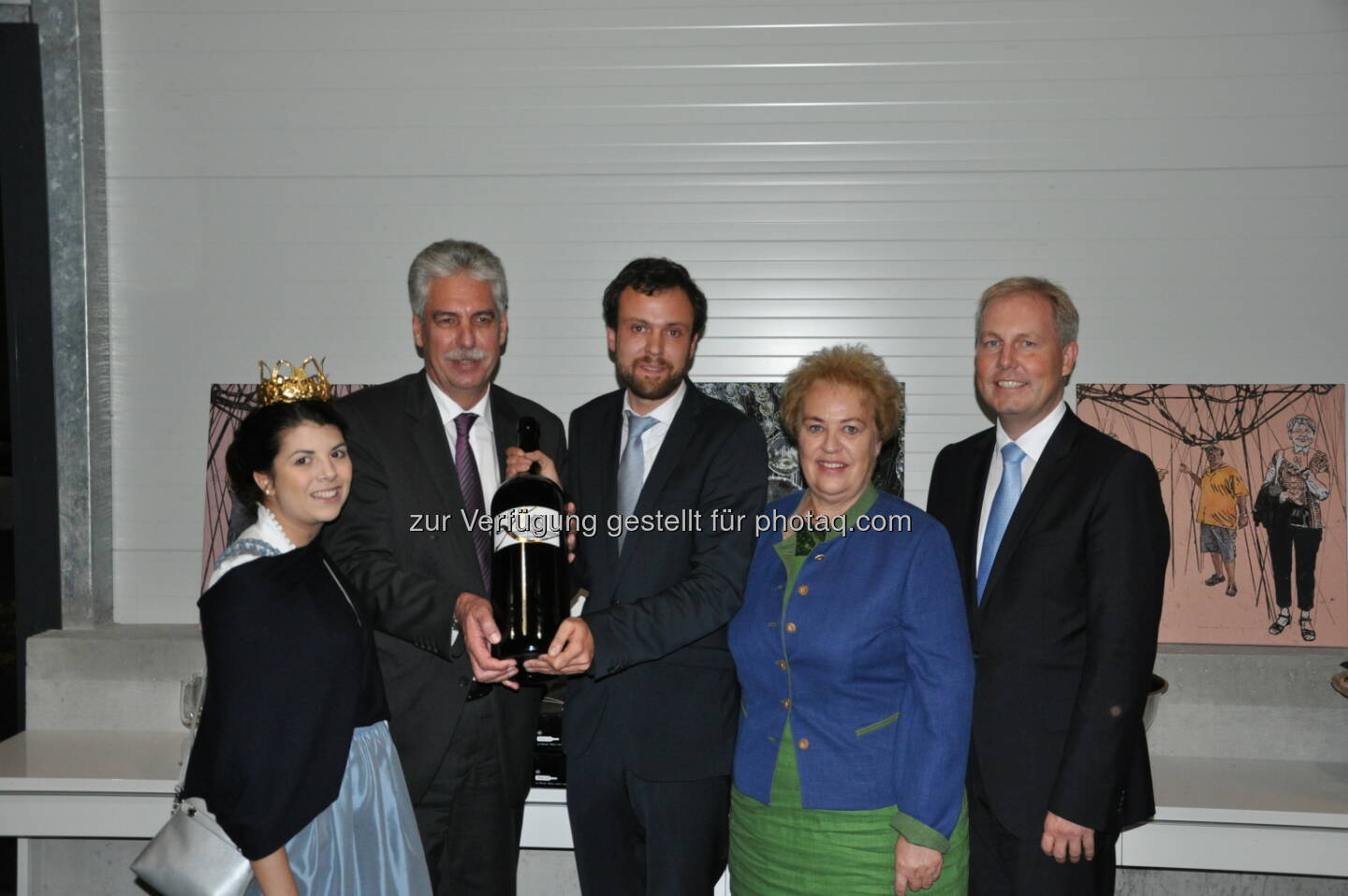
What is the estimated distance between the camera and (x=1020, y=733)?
7.47 ft

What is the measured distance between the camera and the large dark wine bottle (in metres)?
2.12

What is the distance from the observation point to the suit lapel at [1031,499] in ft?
7.63

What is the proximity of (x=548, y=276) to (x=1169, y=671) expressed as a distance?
8.36ft

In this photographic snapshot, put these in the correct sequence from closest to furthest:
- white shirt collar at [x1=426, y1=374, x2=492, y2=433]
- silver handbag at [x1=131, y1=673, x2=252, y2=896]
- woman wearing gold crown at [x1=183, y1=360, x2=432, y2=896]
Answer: woman wearing gold crown at [x1=183, y1=360, x2=432, y2=896] < silver handbag at [x1=131, y1=673, x2=252, y2=896] < white shirt collar at [x1=426, y1=374, x2=492, y2=433]

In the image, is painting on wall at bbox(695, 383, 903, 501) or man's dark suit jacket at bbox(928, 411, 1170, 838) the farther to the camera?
painting on wall at bbox(695, 383, 903, 501)

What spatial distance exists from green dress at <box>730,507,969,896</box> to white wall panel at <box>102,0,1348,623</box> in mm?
1845

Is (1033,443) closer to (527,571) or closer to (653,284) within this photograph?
(653,284)

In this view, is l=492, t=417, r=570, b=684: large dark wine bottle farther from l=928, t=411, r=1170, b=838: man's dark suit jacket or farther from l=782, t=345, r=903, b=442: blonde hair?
l=928, t=411, r=1170, b=838: man's dark suit jacket

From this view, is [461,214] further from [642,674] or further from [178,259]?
[642,674]

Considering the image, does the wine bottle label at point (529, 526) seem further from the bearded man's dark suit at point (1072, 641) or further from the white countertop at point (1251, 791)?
the white countertop at point (1251, 791)

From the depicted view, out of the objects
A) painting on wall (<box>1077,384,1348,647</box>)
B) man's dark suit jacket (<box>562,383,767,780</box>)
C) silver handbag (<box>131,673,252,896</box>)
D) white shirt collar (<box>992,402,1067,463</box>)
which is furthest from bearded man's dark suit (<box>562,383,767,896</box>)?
painting on wall (<box>1077,384,1348,647</box>)

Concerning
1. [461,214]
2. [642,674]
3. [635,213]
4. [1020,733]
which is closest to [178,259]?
[461,214]

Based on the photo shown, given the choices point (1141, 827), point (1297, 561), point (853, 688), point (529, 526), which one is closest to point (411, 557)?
point (529, 526)

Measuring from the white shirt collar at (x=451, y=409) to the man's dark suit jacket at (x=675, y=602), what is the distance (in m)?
0.37
